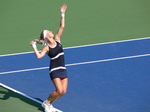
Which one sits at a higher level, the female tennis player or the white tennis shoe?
the female tennis player

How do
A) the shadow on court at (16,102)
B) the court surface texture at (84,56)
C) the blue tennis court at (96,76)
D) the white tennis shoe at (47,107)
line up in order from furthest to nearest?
the court surface texture at (84,56) < the blue tennis court at (96,76) < the shadow on court at (16,102) < the white tennis shoe at (47,107)

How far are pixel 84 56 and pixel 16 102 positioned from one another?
A: 13.1 ft

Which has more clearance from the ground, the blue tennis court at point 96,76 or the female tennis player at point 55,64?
the female tennis player at point 55,64

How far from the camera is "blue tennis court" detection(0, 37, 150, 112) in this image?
1244cm

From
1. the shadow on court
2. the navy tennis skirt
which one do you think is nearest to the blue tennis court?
the shadow on court

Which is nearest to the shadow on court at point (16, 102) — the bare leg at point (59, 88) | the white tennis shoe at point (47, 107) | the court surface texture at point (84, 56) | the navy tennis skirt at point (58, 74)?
the court surface texture at point (84, 56)

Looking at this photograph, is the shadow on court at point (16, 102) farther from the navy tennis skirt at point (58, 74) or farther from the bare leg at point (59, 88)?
the navy tennis skirt at point (58, 74)

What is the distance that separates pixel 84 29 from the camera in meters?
17.7

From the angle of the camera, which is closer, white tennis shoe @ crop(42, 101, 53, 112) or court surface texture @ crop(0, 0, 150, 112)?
white tennis shoe @ crop(42, 101, 53, 112)

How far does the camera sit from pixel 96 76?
14.0m

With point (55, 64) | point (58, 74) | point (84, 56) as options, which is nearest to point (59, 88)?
point (58, 74)

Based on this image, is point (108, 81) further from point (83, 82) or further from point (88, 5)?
point (88, 5)

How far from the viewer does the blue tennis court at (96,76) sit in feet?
40.8

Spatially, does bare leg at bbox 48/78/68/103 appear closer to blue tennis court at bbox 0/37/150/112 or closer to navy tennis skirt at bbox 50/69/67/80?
navy tennis skirt at bbox 50/69/67/80
